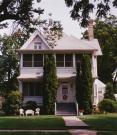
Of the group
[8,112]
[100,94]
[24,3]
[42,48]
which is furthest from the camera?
[100,94]

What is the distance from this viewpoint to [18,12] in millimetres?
21188

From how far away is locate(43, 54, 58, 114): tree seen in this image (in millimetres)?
46188

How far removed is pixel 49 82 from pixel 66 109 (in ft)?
11.0

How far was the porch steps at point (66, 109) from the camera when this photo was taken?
148 feet

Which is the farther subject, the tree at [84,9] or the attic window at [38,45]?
the attic window at [38,45]

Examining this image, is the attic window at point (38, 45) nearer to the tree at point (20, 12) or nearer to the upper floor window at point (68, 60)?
the upper floor window at point (68, 60)

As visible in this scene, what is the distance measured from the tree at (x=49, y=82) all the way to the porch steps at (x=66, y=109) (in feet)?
3.43

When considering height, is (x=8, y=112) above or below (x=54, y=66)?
below

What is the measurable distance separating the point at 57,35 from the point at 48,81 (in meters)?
25.3

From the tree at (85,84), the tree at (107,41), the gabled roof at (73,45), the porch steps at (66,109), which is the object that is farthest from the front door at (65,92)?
the tree at (107,41)

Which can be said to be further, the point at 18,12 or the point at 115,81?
the point at 115,81

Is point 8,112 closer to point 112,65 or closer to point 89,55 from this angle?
point 89,55

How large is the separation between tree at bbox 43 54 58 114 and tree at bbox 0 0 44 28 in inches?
976

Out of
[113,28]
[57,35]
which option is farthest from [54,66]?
[113,28]
